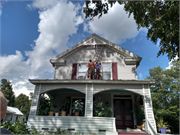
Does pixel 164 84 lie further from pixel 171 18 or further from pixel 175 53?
pixel 171 18

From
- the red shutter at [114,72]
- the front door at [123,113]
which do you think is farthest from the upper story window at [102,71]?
the front door at [123,113]

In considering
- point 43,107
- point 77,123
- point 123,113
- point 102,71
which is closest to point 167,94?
point 123,113

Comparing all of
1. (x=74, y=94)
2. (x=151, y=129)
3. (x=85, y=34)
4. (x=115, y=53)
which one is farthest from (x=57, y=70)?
(x=151, y=129)

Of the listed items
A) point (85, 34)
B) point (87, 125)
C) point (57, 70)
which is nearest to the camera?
point (87, 125)

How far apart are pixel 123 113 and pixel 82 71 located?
15.3 ft

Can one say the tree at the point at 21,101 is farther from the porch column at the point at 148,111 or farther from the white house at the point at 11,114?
the porch column at the point at 148,111

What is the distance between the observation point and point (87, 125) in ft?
24.3

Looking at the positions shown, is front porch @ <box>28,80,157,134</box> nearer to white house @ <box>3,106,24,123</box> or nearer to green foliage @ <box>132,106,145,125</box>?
green foliage @ <box>132,106,145,125</box>

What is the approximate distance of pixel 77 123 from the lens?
7.50 metres

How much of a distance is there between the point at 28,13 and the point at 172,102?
25024 mm

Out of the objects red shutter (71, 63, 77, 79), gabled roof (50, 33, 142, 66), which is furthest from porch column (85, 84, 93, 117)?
gabled roof (50, 33, 142, 66)

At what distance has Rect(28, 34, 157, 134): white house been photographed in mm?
7504

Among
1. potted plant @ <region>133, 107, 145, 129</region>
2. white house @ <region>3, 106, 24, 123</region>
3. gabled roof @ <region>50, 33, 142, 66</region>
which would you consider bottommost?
white house @ <region>3, 106, 24, 123</region>

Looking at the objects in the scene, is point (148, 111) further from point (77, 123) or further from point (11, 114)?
point (11, 114)
